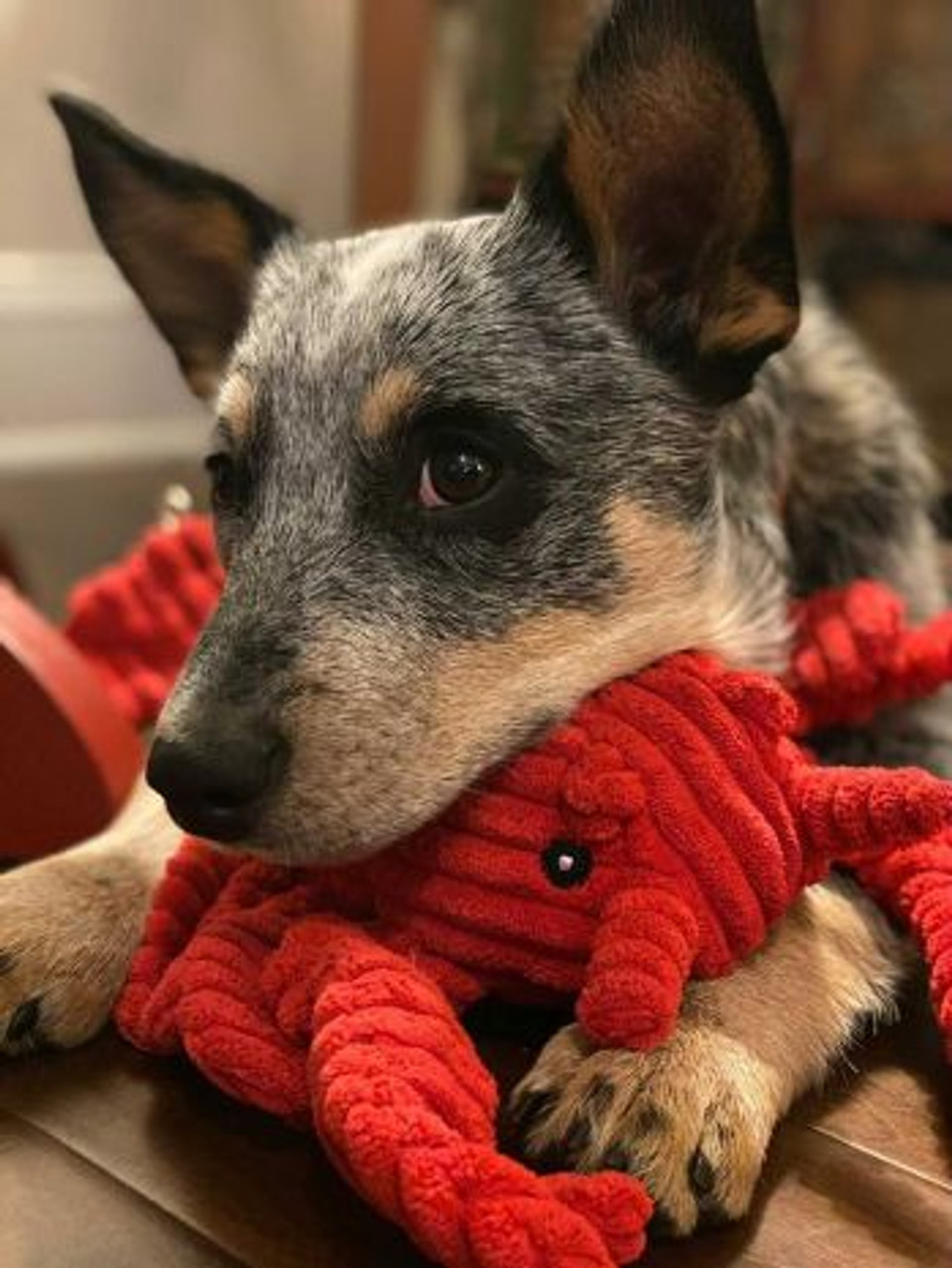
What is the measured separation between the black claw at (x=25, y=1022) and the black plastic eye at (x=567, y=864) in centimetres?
47

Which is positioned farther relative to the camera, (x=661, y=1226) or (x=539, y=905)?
(x=539, y=905)

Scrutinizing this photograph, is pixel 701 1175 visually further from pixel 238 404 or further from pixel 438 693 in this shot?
pixel 238 404

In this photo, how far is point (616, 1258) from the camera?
1.08m

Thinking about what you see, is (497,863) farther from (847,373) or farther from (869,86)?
(869,86)

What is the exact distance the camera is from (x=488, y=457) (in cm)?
146

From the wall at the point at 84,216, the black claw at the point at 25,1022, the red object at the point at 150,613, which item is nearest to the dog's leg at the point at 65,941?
the black claw at the point at 25,1022

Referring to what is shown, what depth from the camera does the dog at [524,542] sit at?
49.6 inches

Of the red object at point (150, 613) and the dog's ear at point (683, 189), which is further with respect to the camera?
the red object at point (150, 613)

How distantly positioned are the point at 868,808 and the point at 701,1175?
0.33 meters

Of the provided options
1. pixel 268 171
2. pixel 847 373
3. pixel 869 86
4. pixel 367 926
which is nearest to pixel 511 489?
pixel 367 926

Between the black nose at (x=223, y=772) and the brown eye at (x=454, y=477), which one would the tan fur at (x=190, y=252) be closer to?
the brown eye at (x=454, y=477)

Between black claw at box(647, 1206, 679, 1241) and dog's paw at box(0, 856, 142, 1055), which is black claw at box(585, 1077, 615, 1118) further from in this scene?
dog's paw at box(0, 856, 142, 1055)

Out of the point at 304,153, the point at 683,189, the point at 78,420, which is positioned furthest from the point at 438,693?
the point at 304,153

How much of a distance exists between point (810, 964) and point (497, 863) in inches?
12.3
